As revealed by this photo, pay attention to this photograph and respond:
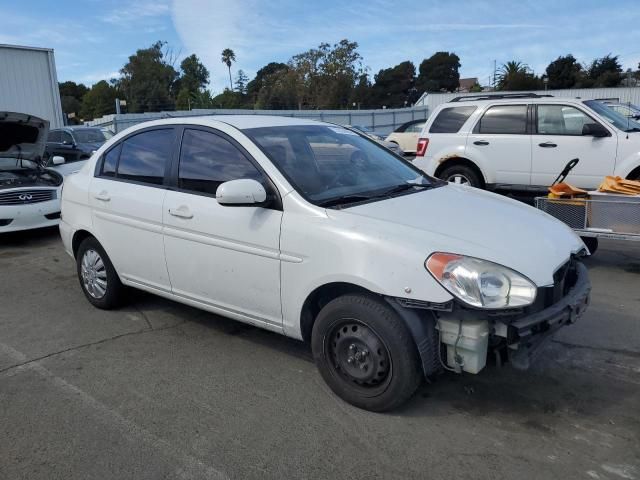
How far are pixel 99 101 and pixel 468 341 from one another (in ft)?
253

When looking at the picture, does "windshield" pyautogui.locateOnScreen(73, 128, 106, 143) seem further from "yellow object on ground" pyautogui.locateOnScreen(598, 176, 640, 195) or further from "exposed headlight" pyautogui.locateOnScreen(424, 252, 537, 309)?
"exposed headlight" pyautogui.locateOnScreen(424, 252, 537, 309)

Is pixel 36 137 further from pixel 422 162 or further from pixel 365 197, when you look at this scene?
pixel 365 197

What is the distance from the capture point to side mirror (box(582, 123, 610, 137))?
302 inches

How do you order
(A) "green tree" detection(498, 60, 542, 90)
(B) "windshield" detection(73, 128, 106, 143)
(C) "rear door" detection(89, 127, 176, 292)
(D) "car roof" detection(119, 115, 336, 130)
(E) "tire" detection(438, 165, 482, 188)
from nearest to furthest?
(D) "car roof" detection(119, 115, 336, 130) → (C) "rear door" detection(89, 127, 176, 292) → (E) "tire" detection(438, 165, 482, 188) → (B) "windshield" detection(73, 128, 106, 143) → (A) "green tree" detection(498, 60, 542, 90)

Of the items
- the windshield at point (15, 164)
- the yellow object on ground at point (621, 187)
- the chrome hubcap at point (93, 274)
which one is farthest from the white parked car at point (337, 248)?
the windshield at point (15, 164)

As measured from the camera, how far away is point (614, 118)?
315 inches

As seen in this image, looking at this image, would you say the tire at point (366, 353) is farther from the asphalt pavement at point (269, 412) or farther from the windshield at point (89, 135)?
the windshield at point (89, 135)

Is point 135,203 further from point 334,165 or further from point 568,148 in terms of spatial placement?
point 568,148

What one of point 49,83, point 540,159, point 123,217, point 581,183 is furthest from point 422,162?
point 49,83

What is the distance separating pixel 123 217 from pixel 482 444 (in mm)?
3235

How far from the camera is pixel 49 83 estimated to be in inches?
695

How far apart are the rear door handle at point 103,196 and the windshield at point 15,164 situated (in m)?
5.13

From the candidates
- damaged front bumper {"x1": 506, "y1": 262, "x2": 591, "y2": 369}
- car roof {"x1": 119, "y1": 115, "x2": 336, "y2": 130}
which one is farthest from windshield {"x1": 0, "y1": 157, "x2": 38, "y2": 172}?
damaged front bumper {"x1": 506, "y1": 262, "x2": 591, "y2": 369}

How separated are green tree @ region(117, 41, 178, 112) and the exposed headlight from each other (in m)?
67.6
